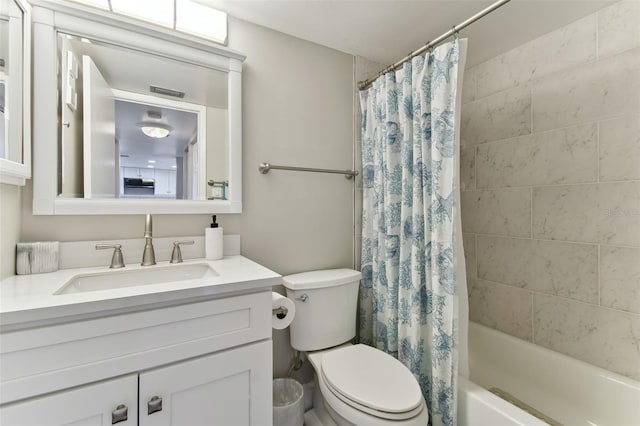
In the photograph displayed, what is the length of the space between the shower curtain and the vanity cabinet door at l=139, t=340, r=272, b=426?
718 millimetres

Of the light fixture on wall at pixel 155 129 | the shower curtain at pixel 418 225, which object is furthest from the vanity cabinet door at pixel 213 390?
the light fixture on wall at pixel 155 129

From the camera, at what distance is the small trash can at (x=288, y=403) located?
50.6 inches

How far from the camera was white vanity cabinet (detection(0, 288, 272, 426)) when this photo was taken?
682 millimetres

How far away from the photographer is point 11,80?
0.95 m

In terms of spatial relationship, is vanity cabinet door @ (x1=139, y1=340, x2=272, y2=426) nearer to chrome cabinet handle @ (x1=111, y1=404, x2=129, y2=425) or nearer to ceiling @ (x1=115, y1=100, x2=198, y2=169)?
chrome cabinet handle @ (x1=111, y1=404, x2=129, y2=425)

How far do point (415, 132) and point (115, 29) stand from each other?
136cm

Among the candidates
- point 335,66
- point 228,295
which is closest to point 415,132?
point 335,66

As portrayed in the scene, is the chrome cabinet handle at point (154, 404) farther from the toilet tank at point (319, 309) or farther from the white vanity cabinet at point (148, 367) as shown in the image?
the toilet tank at point (319, 309)

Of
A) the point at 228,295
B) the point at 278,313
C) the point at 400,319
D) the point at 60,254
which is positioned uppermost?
the point at 60,254

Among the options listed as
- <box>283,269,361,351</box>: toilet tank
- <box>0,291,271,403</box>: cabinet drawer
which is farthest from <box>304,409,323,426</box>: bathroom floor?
<box>0,291,271,403</box>: cabinet drawer

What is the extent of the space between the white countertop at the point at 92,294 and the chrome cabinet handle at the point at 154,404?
27cm

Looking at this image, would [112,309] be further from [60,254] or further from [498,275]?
[498,275]

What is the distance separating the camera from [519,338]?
1.60m

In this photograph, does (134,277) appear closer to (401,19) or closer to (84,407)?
(84,407)
